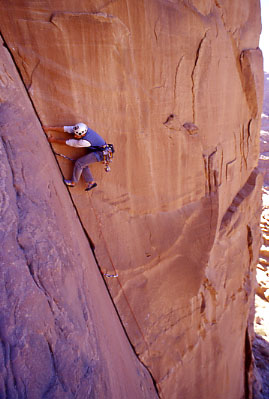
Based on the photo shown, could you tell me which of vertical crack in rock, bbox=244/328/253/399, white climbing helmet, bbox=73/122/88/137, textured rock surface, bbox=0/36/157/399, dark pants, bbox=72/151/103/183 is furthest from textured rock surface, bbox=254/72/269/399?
textured rock surface, bbox=0/36/157/399

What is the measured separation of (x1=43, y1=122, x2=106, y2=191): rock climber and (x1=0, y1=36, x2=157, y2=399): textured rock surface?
230 millimetres

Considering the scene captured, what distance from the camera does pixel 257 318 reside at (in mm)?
9109

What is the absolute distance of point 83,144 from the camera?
2.91m

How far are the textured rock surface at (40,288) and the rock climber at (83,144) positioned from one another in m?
0.23

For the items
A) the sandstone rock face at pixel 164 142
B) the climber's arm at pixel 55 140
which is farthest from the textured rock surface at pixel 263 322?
the climber's arm at pixel 55 140

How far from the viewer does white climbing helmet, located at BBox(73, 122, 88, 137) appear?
2.84 meters

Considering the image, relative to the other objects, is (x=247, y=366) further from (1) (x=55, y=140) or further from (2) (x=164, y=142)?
(1) (x=55, y=140)

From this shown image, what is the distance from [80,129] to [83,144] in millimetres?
158

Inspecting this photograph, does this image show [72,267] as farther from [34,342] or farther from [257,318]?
[257,318]

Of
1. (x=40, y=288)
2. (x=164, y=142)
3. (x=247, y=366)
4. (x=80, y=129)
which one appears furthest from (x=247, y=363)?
(x=80, y=129)

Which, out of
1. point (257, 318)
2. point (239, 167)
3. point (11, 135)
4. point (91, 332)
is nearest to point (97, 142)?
point (11, 135)

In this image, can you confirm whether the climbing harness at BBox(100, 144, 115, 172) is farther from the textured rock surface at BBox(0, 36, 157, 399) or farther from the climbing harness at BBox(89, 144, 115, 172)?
the textured rock surface at BBox(0, 36, 157, 399)

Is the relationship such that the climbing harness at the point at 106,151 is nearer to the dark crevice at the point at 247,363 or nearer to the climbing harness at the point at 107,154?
the climbing harness at the point at 107,154

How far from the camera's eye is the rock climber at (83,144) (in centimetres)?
288
